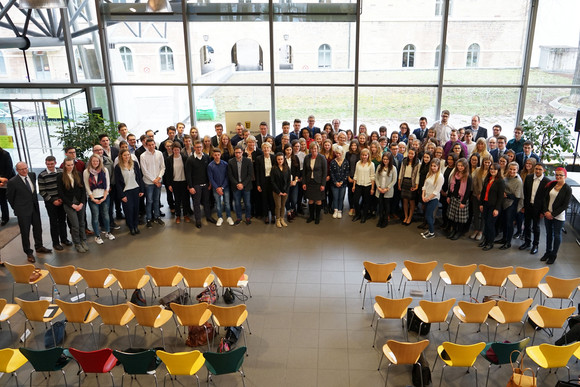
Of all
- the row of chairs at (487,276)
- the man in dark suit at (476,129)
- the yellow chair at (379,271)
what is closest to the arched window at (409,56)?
the man in dark suit at (476,129)

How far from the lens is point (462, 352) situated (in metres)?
5.28

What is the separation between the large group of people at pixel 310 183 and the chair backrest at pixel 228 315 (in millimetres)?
3886

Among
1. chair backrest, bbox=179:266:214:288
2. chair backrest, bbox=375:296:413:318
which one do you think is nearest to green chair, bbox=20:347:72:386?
chair backrest, bbox=179:266:214:288

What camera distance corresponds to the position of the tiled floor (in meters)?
5.83

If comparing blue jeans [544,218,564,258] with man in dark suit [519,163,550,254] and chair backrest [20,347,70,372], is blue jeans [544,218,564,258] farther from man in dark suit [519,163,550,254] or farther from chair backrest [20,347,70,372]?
chair backrest [20,347,70,372]

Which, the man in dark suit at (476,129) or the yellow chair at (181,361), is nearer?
the yellow chair at (181,361)

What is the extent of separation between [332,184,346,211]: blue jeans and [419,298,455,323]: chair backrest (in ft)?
13.9

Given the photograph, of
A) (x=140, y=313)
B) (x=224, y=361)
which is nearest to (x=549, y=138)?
(x=224, y=361)

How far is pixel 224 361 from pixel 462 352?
2.45 m

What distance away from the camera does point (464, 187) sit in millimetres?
8812

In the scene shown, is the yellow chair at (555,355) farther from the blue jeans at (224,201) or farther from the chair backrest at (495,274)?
the blue jeans at (224,201)

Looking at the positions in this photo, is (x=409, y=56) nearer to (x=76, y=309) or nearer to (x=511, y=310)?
(x=511, y=310)

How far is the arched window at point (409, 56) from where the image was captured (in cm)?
1173

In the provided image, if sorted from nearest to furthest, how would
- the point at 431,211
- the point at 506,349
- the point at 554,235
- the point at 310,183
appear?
the point at 506,349
the point at 554,235
the point at 431,211
the point at 310,183
